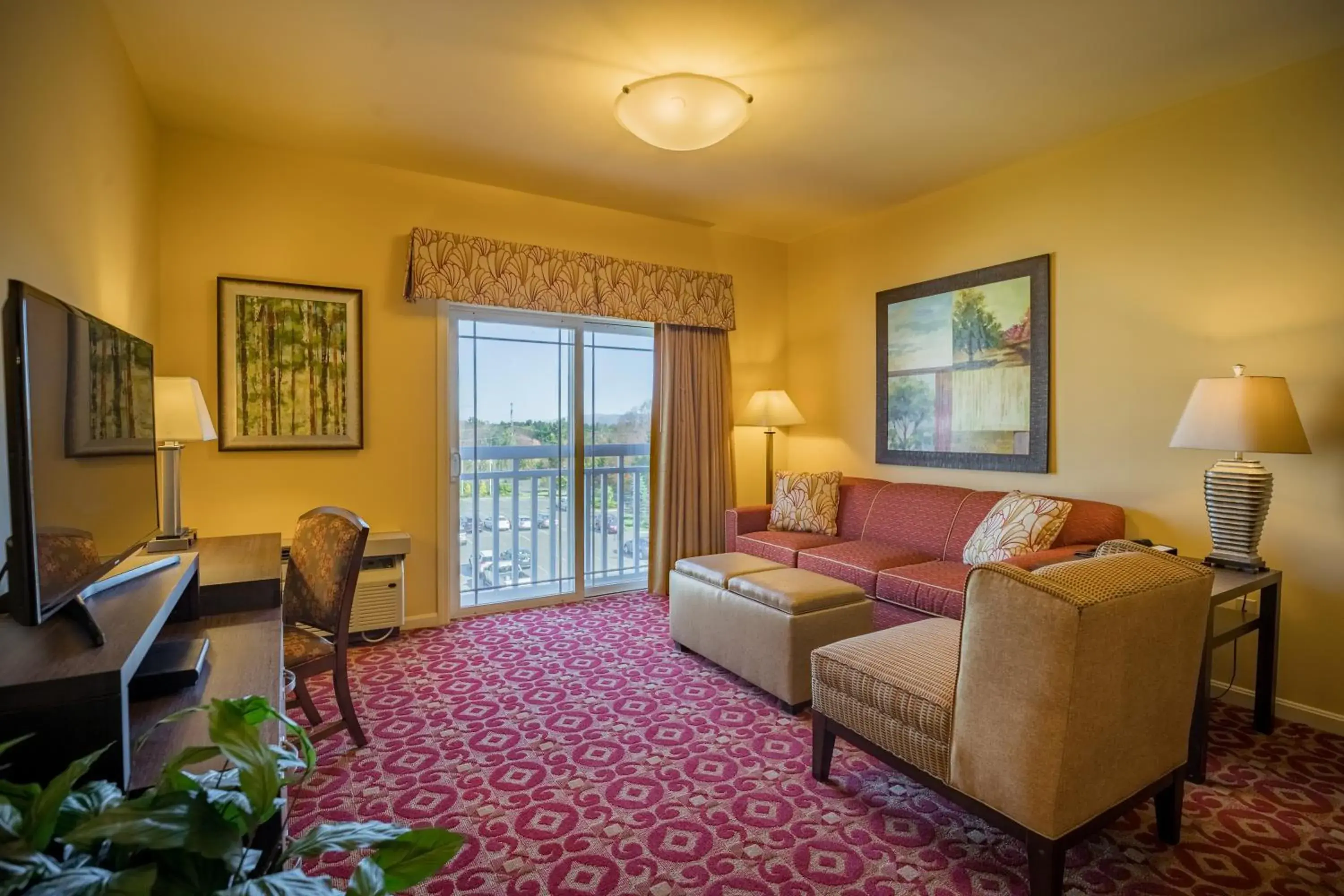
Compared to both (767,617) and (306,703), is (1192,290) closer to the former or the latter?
(767,617)

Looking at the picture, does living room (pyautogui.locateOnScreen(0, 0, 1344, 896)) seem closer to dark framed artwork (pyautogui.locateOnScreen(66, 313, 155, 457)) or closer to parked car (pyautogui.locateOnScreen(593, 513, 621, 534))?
parked car (pyautogui.locateOnScreen(593, 513, 621, 534))

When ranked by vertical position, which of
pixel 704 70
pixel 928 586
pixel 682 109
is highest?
pixel 704 70

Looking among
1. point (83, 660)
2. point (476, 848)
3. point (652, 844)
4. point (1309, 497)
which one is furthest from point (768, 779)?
point (1309, 497)

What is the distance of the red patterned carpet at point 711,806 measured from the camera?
5.69ft

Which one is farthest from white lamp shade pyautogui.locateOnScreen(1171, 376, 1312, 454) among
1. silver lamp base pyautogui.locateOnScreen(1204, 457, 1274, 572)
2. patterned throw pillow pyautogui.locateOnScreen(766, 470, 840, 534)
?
patterned throw pillow pyautogui.locateOnScreen(766, 470, 840, 534)

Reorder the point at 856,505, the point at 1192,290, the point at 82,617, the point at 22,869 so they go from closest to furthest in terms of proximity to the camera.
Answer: the point at 22,869, the point at 82,617, the point at 1192,290, the point at 856,505

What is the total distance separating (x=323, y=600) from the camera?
7.66ft

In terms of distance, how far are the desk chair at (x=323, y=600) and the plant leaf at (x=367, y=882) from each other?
171 cm

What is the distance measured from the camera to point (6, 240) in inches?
58.8

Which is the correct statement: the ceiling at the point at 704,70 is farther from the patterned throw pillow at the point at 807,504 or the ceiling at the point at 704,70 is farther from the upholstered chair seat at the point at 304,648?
the upholstered chair seat at the point at 304,648

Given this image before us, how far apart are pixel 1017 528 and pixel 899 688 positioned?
1645 millimetres

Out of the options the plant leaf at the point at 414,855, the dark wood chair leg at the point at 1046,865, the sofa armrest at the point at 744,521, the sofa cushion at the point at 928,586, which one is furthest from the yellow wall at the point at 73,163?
the sofa armrest at the point at 744,521

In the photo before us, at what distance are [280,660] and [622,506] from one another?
309 centimetres

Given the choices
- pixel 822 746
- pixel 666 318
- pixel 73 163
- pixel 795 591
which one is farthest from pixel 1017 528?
pixel 73 163
